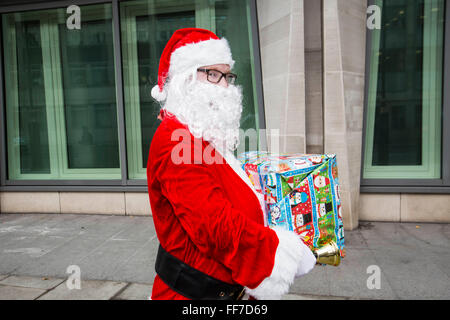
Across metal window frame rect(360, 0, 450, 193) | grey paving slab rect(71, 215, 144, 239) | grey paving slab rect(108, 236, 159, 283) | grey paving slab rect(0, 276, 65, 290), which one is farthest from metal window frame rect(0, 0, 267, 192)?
metal window frame rect(360, 0, 450, 193)

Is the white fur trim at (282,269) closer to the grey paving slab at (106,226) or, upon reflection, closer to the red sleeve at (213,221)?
the red sleeve at (213,221)

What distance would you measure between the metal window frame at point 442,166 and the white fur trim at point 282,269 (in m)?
4.40

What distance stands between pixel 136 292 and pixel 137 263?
28.1 inches

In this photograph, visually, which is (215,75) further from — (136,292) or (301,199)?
(136,292)

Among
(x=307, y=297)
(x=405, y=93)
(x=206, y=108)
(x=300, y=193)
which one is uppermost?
(x=405, y=93)

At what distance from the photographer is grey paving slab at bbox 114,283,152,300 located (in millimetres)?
3287

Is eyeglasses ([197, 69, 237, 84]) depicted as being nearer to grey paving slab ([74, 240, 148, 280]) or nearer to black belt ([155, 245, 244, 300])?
black belt ([155, 245, 244, 300])

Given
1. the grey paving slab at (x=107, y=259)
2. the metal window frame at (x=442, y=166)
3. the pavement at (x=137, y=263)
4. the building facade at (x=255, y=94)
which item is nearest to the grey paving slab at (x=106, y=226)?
the pavement at (x=137, y=263)

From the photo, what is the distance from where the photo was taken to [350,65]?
16.2 ft

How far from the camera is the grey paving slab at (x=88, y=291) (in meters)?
3.29

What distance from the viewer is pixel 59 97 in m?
6.61

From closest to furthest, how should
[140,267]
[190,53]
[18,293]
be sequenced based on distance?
[190,53]
[18,293]
[140,267]

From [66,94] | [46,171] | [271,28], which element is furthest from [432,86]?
[46,171]

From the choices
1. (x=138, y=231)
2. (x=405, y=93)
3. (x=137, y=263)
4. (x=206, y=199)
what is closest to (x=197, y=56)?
(x=206, y=199)
